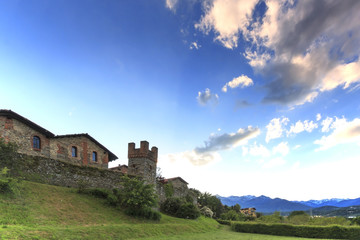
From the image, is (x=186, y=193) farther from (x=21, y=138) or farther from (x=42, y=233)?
(x=42, y=233)

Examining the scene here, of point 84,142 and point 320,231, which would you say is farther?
point 84,142

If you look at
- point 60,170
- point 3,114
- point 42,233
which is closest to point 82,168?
point 60,170

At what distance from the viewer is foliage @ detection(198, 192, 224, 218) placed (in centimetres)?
6193

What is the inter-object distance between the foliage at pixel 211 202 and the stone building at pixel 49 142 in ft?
112

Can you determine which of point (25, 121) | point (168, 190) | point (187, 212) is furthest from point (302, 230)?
point (25, 121)

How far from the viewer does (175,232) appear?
22.8m

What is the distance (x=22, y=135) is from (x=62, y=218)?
1590cm

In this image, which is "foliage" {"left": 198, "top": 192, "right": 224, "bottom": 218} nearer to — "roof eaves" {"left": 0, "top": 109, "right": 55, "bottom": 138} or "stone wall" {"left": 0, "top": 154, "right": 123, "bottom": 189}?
"stone wall" {"left": 0, "top": 154, "right": 123, "bottom": 189}

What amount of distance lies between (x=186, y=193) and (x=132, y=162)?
2096 cm

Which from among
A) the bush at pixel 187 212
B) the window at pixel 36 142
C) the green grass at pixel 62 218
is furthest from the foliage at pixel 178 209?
the window at pixel 36 142

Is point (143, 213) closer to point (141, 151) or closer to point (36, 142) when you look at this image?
point (141, 151)

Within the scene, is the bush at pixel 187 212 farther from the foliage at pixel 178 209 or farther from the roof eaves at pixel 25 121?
the roof eaves at pixel 25 121

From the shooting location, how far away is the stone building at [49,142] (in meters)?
25.5

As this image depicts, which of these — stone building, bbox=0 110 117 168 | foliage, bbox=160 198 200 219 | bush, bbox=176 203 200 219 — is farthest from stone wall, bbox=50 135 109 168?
bush, bbox=176 203 200 219
